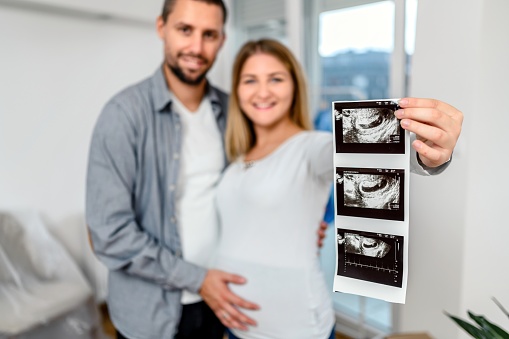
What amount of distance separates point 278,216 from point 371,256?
19.8 inches

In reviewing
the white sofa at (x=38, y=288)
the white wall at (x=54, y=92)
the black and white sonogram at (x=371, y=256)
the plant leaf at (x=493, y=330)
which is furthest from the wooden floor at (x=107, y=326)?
the black and white sonogram at (x=371, y=256)

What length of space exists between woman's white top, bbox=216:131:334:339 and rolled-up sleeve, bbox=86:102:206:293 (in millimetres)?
199

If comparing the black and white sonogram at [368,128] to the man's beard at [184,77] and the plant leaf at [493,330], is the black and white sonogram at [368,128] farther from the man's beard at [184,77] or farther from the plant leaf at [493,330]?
the man's beard at [184,77]

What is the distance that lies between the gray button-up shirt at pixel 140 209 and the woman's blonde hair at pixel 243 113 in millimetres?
178

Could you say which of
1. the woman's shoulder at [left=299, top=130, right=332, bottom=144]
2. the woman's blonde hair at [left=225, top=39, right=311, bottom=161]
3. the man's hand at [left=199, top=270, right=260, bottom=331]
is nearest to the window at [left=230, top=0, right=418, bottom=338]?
the woman's blonde hair at [left=225, top=39, right=311, bottom=161]

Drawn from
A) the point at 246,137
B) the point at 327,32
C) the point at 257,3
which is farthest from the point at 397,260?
the point at 257,3

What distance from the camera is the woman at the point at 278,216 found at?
1163mm

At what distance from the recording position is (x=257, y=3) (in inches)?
120

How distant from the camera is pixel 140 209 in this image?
4.47 ft

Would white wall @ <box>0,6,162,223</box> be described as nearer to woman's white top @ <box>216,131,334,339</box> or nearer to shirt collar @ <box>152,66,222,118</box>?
shirt collar @ <box>152,66,222,118</box>

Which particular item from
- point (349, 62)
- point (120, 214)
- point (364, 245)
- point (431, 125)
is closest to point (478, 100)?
point (431, 125)

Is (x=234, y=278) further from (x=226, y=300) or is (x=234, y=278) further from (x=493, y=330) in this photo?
(x=493, y=330)

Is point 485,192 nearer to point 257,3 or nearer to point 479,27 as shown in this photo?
point 479,27

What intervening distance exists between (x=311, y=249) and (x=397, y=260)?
1.80 ft
